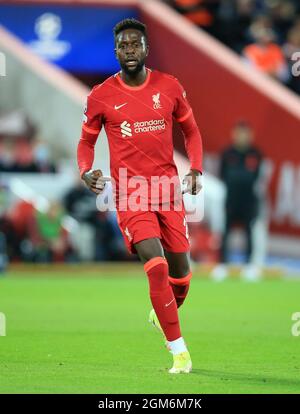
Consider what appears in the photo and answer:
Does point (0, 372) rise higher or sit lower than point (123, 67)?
lower

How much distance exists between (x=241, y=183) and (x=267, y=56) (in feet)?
15.6

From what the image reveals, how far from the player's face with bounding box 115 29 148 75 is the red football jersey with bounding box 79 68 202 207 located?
0.88 feet

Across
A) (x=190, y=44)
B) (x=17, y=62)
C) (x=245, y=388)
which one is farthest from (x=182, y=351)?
(x=190, y=44)

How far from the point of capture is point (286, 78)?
2475 centimetres

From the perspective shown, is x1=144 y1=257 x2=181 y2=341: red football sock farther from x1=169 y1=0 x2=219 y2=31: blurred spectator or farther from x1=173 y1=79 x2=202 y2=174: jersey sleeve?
x1=169 y1=0 x2=219 y2=31: blurred spectator

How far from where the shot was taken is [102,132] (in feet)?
69.9

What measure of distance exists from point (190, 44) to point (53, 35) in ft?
9.78

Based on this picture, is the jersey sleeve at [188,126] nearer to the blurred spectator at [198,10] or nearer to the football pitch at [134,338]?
the football pitch at [134,338]

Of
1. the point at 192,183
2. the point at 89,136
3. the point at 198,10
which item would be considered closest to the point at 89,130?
the point at 89,136

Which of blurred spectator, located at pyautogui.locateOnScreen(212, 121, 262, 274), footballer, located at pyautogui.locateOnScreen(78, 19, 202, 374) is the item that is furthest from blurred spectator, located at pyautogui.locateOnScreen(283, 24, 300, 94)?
footballer, located at pyautogui.locateOnScreen(78, 19, 202, 374)

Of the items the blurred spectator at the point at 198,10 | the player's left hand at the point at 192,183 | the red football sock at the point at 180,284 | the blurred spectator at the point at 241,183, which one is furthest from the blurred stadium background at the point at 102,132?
the player's left hand at the point at 192,183

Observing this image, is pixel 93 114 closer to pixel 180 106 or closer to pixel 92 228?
pixel 180 106
